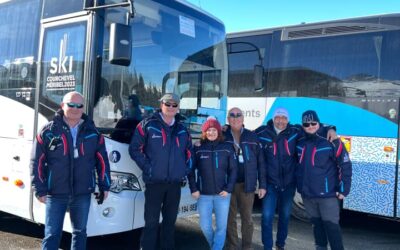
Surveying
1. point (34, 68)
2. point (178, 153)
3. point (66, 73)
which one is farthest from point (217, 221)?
point (34, 68)

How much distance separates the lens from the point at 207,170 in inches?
194

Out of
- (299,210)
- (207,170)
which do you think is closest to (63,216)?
(207,170)

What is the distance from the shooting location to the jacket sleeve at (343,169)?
4.69m

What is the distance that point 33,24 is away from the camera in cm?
550

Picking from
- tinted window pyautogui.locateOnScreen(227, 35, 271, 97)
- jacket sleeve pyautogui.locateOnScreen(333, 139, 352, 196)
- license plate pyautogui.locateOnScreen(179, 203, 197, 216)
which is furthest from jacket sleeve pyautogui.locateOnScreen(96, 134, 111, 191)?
tinted window pyautogui.locateOnScreen(227, 35, 271, 97)

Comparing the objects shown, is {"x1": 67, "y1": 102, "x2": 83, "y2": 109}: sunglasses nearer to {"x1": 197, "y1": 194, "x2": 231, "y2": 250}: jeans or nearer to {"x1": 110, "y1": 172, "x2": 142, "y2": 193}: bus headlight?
{"x1": 110, "y1": 172, "x2": 142, "y2": 193}: bus headlight

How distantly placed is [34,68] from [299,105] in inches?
180

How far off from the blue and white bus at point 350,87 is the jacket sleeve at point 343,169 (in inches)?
100

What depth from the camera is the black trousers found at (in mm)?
4711

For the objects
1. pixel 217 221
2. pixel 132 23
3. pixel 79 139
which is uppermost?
pixel 132 23

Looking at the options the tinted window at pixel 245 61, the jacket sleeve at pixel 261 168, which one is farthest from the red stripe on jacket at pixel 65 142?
the tinted window at pixel 245 61

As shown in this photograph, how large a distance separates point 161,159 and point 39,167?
1.21 m

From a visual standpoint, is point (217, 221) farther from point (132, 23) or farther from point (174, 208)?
point (132, 23)

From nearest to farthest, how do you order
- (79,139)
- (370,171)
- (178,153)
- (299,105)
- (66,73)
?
(79,139) < (178,153) < (66,73) < (370,171) < (299,105)
